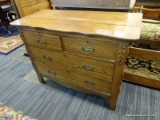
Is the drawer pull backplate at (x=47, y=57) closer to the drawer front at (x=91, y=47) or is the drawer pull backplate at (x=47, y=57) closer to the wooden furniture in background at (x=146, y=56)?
the drawer front at (x=91, y=47)

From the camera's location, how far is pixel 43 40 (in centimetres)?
117

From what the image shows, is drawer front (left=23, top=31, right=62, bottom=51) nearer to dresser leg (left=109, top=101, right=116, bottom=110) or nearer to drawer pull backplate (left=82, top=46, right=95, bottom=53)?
drawer pull backplate (left=82, top=46, right=95, bottom=53)

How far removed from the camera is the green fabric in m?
1.38

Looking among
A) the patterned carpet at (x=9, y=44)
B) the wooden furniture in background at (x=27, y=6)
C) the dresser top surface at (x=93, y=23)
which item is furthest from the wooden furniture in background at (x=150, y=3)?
the patterned carpet at (x=9, y=44)

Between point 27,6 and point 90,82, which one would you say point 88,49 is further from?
point 27,6

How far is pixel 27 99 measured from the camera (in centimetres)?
152

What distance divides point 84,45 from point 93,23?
0.66 feet

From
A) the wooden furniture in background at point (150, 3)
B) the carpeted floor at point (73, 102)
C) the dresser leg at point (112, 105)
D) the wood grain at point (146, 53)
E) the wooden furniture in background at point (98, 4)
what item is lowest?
the carpeted floor at point (73, 102)

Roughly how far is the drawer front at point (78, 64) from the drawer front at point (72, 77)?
0.06 meters

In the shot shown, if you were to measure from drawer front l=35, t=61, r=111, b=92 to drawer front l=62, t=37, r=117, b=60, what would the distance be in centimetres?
29

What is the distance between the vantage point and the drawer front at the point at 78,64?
3.41 feet

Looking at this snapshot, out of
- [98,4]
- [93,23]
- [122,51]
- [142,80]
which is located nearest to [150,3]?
[98,4]

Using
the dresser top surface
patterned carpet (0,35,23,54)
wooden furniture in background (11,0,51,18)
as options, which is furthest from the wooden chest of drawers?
patterned carpet (0,35,23,54)

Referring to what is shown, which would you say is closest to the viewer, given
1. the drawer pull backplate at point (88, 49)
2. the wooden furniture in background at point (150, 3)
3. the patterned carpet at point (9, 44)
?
the drawer pull backplate at point (88, 49)
